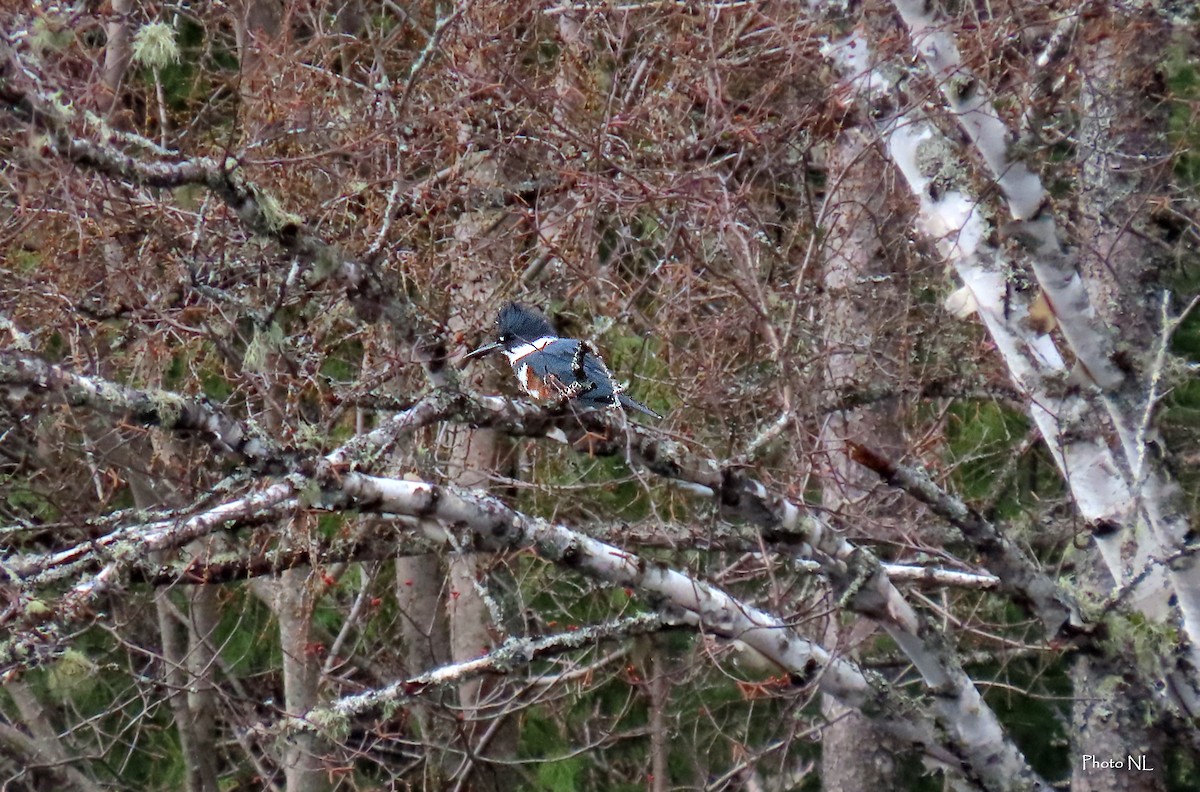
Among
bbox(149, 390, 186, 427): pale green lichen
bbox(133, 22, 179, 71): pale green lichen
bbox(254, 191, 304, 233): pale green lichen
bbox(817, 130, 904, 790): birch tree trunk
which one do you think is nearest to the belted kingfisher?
bbox(254, 191, 304, 233): pale green lichen

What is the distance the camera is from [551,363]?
12.4 feet

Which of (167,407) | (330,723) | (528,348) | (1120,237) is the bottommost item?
(330,723)

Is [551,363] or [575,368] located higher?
[551,363]

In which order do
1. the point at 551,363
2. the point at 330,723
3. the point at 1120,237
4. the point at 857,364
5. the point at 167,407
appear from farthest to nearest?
the point at 857,364
the point at 1120,237
the point at 551,363
the point at 330,723
the point at 167,407

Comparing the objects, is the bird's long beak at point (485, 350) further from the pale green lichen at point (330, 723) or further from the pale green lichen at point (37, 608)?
the pale green lichen at point (37, 608)

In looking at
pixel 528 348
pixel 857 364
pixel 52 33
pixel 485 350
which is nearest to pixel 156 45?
pixel 52 33

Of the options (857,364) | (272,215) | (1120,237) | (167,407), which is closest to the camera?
(167,407)

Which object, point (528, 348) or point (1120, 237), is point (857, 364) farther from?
point (528, 348)

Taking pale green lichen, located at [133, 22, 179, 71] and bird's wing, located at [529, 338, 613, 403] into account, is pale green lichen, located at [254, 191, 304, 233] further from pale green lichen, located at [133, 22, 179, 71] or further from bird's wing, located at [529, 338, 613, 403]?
pale green lichen, located at [133, 22, 179, 71]

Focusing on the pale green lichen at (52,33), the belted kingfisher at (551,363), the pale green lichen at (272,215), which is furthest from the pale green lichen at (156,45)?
the belted kingfisher at (551,363)

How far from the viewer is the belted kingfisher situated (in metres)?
3.17

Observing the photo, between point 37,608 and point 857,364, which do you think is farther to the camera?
point 857,364

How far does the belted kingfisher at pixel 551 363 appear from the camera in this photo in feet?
10.4

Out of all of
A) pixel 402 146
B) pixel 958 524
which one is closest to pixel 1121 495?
pixel 958 524
